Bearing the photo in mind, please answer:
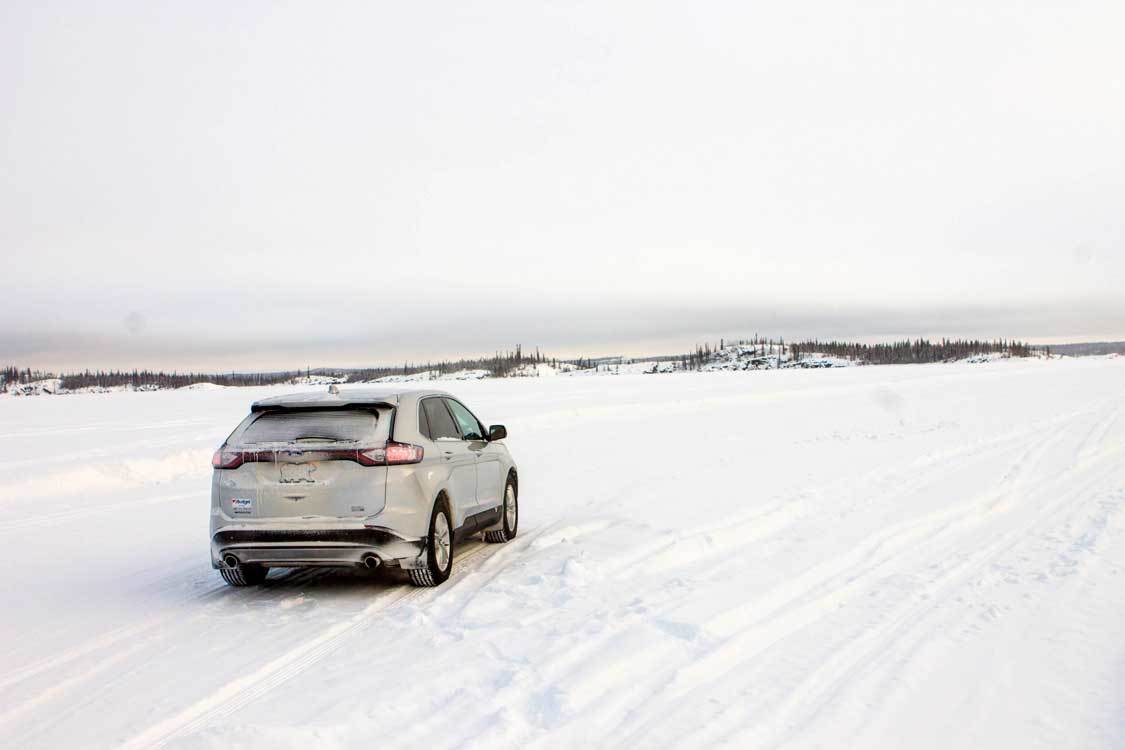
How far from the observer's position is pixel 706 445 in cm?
1881

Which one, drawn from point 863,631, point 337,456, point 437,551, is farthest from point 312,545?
point 863,631

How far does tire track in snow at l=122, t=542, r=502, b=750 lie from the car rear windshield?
136 cm

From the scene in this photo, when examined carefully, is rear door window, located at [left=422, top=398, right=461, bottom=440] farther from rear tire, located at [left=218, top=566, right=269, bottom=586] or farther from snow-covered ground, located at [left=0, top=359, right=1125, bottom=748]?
→ rear tire, located at [left=218, top=566, right=269, bottom=586]

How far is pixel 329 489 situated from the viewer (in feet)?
22.0

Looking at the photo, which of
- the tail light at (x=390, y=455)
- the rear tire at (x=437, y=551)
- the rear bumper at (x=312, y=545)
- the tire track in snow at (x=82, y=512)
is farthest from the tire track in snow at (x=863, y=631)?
the tire track in snow at (x=82, y=512)

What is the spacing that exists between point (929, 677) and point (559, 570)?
352 cm

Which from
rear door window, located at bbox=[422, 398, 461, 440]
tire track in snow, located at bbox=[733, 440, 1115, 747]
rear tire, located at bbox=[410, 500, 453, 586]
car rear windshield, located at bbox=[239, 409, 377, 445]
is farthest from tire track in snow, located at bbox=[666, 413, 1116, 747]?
rear door window, located at bbox=[422, 398, 461, 440]

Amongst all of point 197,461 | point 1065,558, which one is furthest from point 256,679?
point 197,461

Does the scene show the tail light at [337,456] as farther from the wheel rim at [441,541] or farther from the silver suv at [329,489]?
the wheel rim at [441,541]

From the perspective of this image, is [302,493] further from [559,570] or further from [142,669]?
A: [559,570]

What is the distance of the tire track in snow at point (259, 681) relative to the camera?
4.27 m

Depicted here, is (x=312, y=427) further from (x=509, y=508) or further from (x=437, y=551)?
(x=509, y=508)

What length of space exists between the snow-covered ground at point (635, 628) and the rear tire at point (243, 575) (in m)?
0.26

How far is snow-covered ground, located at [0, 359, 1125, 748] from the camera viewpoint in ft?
13.9
